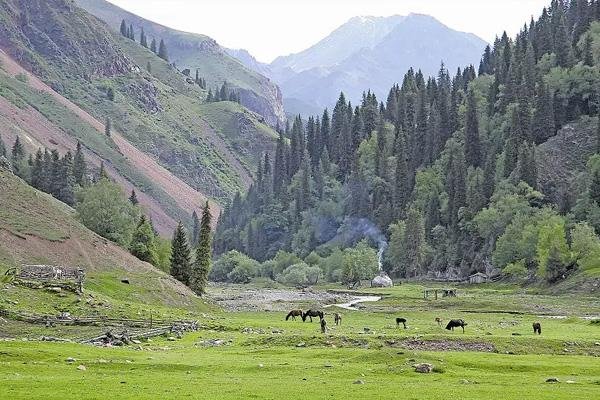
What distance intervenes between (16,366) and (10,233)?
222 feet

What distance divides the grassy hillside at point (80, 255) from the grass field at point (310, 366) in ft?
83.8

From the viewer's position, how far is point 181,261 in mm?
130750

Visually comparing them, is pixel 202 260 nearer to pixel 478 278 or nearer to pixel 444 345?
pixel 444 345

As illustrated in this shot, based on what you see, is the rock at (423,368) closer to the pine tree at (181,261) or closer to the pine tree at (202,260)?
the pine tree at (181,261)

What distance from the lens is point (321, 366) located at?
160 ft

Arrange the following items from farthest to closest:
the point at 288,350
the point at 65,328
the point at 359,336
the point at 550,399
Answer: the point at 65,328
the point at 359,336
the point at 288,350
the point at 550,399

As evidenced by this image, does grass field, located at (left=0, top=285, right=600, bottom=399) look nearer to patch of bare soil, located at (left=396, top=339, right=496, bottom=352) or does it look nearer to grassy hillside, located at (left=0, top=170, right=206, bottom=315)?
patch of bare soil, located at (left=396, top=339, right=496, bottom=352)

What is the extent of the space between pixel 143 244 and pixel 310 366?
92.3 metres

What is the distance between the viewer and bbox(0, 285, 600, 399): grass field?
37688 millimetres

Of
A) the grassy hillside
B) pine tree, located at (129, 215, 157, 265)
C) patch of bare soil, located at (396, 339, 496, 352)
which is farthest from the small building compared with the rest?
patch of bare soil, located at (396, 339, 496, 352)

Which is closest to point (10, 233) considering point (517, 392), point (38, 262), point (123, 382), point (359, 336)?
point (38, 262)

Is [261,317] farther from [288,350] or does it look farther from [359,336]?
[288,350]

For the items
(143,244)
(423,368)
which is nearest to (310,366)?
(423,368)

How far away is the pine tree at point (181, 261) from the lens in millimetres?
129500
